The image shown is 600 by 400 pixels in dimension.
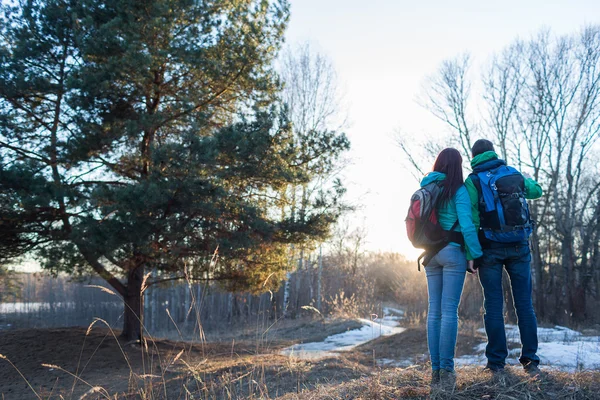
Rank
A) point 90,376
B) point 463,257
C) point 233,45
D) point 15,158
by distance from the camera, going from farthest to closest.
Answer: point 233,45
point 15,158
point 90,376
point 463,257

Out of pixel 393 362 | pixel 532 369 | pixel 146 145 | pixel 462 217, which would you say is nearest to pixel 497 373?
pixel 532 369

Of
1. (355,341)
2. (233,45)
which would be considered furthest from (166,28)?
(355,341)

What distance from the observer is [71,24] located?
799 centimetres

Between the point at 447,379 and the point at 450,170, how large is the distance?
1494mm

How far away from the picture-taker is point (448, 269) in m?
3.46

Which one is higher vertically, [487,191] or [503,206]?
[487,191]

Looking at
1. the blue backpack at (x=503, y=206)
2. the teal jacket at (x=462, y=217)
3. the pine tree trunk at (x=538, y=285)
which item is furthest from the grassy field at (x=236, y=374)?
the pine tree trunk at (x=538, y=285)

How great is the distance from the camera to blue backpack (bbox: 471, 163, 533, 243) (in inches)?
140

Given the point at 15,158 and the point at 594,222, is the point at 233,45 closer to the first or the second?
the point at 15,158

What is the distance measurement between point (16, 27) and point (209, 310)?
1456 cm

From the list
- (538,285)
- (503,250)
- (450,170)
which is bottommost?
(538,285)

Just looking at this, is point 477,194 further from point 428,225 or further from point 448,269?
point 448,269

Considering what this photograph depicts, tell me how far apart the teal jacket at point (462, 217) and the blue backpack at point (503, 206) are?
0.79 ft

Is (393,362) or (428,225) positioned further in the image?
(393,362)
